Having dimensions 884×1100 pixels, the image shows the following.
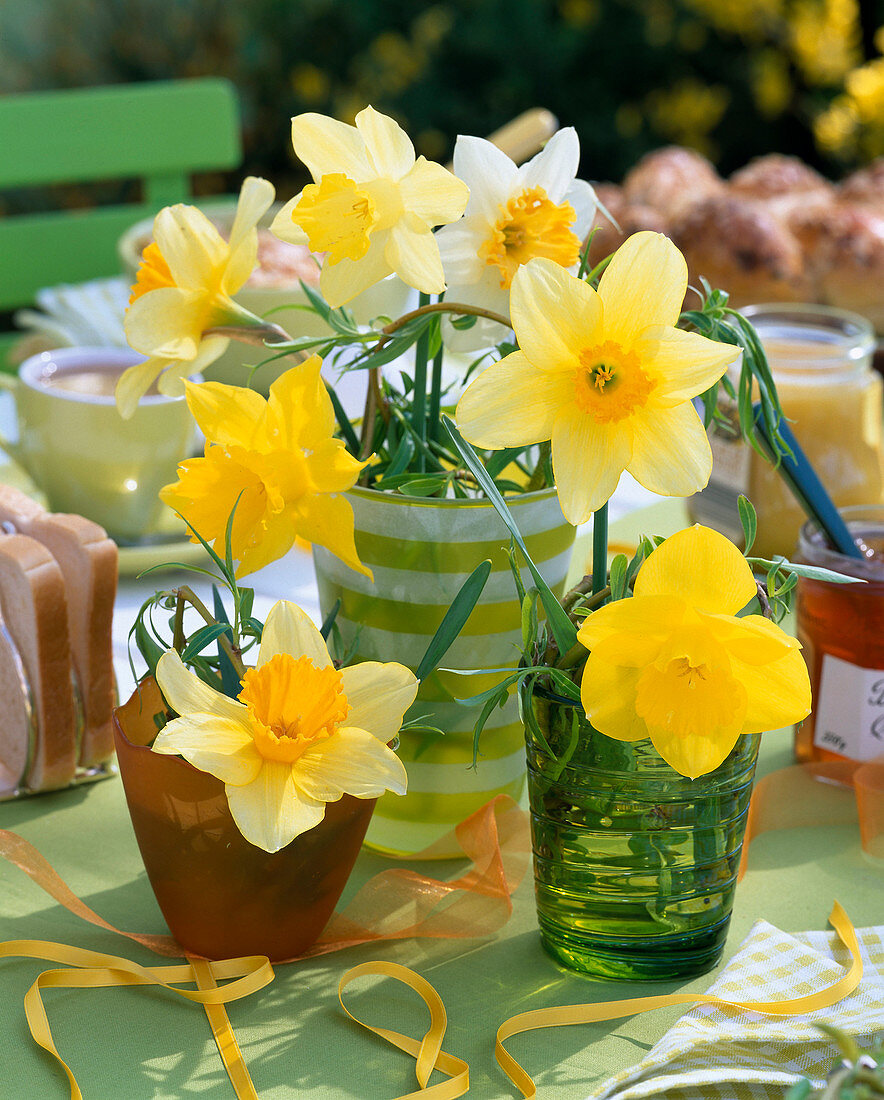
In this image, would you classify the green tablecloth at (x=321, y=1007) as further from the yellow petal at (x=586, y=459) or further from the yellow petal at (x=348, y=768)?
the yellow petal at (x=586, y=459)

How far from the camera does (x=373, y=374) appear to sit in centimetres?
56

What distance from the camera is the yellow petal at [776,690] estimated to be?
0.45m

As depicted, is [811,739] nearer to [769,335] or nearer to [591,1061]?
[591,1061]

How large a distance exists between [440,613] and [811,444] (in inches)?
18.1

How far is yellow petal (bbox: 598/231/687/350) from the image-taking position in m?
0.44

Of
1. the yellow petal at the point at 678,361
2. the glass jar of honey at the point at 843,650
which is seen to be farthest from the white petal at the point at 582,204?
the glass jar of honey at the point at 843,650

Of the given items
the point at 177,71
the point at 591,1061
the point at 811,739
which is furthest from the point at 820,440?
the point at 177,71

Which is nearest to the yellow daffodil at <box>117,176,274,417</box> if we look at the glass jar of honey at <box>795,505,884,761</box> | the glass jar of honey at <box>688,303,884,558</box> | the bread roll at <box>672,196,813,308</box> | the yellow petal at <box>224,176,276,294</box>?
the yellow petal at <box>224,176,276,294</box>

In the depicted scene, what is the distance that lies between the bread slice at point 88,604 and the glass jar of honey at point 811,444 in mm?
Answer: 462

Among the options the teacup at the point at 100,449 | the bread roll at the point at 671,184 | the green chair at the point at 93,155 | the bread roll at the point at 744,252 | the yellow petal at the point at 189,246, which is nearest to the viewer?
the yellow petal at the point at 189,246

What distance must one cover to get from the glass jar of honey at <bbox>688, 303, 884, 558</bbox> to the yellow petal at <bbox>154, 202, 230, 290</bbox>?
45cm

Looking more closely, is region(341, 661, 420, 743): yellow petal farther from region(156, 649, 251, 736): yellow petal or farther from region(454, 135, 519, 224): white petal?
region(454, 135, 519, 224): white petal

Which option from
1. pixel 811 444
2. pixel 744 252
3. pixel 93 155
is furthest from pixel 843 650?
pixel 93 155

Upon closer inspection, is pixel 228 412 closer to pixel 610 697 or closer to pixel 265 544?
pixel 265 544
